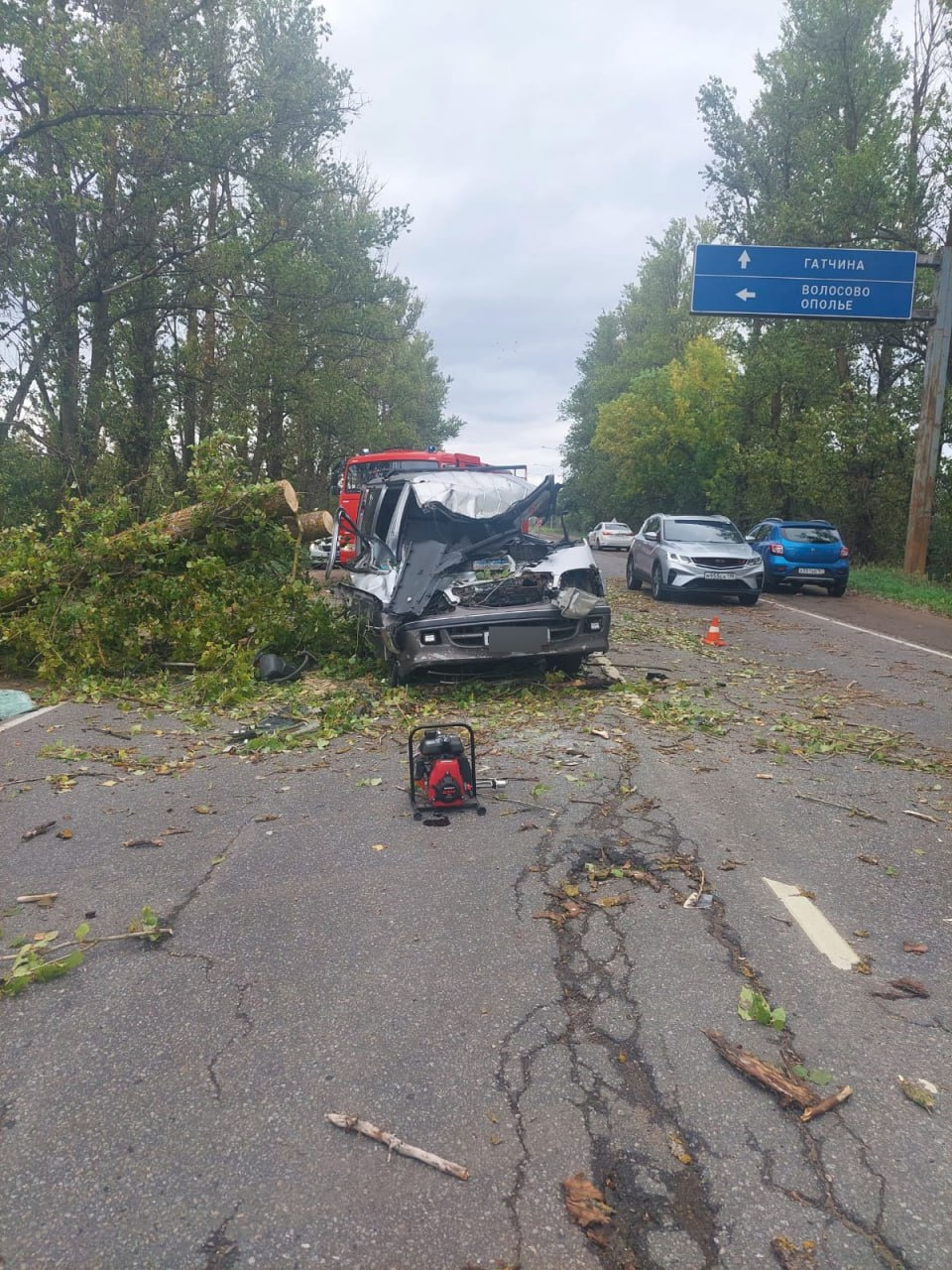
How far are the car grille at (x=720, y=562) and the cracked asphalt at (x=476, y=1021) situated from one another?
37.9ft

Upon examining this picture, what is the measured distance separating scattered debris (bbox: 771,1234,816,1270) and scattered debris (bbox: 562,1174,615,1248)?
373 millimetres

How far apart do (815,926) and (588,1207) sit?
188 cm

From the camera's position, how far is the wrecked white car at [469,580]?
7734mm

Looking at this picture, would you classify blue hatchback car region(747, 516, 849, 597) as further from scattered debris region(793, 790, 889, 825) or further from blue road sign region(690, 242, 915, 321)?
scattered debris region(793, 790, 889, 825)

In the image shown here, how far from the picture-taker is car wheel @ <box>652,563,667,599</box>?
17.7 meters

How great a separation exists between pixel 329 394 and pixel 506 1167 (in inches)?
1143

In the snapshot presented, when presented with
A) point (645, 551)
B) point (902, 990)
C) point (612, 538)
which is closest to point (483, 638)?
point (902, 990)

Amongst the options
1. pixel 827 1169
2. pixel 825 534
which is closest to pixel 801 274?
pixel 825 534

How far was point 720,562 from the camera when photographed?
17.3 meters

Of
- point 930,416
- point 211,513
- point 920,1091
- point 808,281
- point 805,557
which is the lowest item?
point 920,1091

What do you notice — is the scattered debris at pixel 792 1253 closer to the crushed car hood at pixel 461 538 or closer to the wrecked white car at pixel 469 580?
the wrecked white car at pixel 469 580

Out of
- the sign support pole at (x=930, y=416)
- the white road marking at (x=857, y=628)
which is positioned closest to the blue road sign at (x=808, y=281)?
the sign support pole at (x=930, y=416)

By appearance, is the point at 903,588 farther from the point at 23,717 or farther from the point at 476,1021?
the point at 476,1021

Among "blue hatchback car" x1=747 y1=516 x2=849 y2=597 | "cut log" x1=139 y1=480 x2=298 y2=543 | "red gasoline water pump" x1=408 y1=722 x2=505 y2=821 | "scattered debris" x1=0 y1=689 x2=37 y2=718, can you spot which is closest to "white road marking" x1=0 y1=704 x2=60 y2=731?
"scattered debris" x1=0 y1=689 x2=37 y2=718
